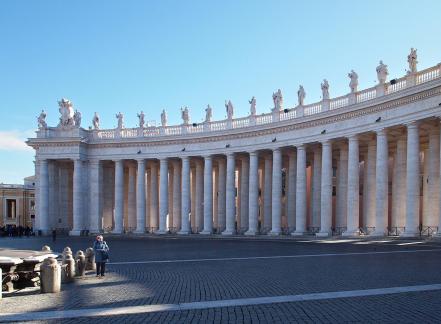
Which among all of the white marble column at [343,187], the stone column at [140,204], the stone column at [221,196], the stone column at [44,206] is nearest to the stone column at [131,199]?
the stone column at [140,204]

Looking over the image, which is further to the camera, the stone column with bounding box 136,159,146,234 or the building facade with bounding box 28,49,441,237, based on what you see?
the stone column with bounding box 136,159,146,234

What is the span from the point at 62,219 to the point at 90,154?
1155cm

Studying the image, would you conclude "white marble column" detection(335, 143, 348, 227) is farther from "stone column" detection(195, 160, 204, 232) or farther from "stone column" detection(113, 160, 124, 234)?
"stone column" detection(113, 160, 124, 234)

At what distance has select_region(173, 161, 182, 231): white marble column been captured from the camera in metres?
82.2

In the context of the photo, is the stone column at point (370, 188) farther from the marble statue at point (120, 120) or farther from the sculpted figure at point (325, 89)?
the marble statue at point (120, 120)

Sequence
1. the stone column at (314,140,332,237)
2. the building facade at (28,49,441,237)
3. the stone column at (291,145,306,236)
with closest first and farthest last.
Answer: the building facade at (28,49,441,237)
the stone column at (314,140,332,237)
the stone column at (291,145,306,236)

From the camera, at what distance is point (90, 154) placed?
82.8 metres

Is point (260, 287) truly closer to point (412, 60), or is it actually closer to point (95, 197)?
point (412, 60)

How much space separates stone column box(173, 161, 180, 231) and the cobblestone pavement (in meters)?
46.5

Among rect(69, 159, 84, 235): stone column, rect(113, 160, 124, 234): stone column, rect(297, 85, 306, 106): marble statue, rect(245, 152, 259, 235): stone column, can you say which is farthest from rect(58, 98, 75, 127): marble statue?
rect(297, 85, 306, 106): marble statue

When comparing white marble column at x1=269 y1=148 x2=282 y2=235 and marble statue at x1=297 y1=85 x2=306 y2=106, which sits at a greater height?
marble statue at x1=297 y1=85 x2=306 y2=106

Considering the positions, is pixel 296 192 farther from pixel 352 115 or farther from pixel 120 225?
pixel 120 225

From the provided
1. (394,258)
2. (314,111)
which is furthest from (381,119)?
(394,258)

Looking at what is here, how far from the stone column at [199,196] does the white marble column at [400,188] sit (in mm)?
33098
